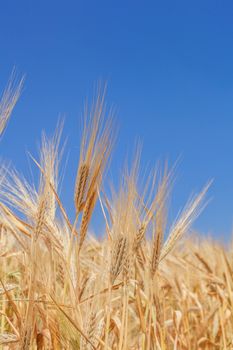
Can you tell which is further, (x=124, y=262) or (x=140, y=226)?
(x=140, y=226)

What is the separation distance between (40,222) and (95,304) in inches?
10.2

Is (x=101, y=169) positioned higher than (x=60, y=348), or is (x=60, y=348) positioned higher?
(x=101, y=169)

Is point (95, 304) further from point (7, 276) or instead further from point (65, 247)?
point (7, 276)

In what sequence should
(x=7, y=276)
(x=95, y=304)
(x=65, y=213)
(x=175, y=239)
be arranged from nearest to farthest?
(x=95, y=304), (x=65, y=213), (x=175, y=239), (x=7, y=276)

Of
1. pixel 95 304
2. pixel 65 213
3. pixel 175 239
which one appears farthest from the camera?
pixel 175 239

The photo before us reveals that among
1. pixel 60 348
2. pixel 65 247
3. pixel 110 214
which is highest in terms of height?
pixel 110 214

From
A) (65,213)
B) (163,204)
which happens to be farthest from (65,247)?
(163,204)

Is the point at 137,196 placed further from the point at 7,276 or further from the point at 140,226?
the point at 7,276

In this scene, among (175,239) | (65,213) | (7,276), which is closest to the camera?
(65,213)

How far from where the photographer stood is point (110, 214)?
1.92m

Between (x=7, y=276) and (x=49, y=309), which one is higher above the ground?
(x=7, y=276)

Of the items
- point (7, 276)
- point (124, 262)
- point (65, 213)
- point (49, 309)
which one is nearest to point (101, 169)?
point (65, 213)

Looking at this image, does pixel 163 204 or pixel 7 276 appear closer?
pixel 163 204

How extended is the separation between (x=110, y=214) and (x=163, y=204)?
6.6 inches
